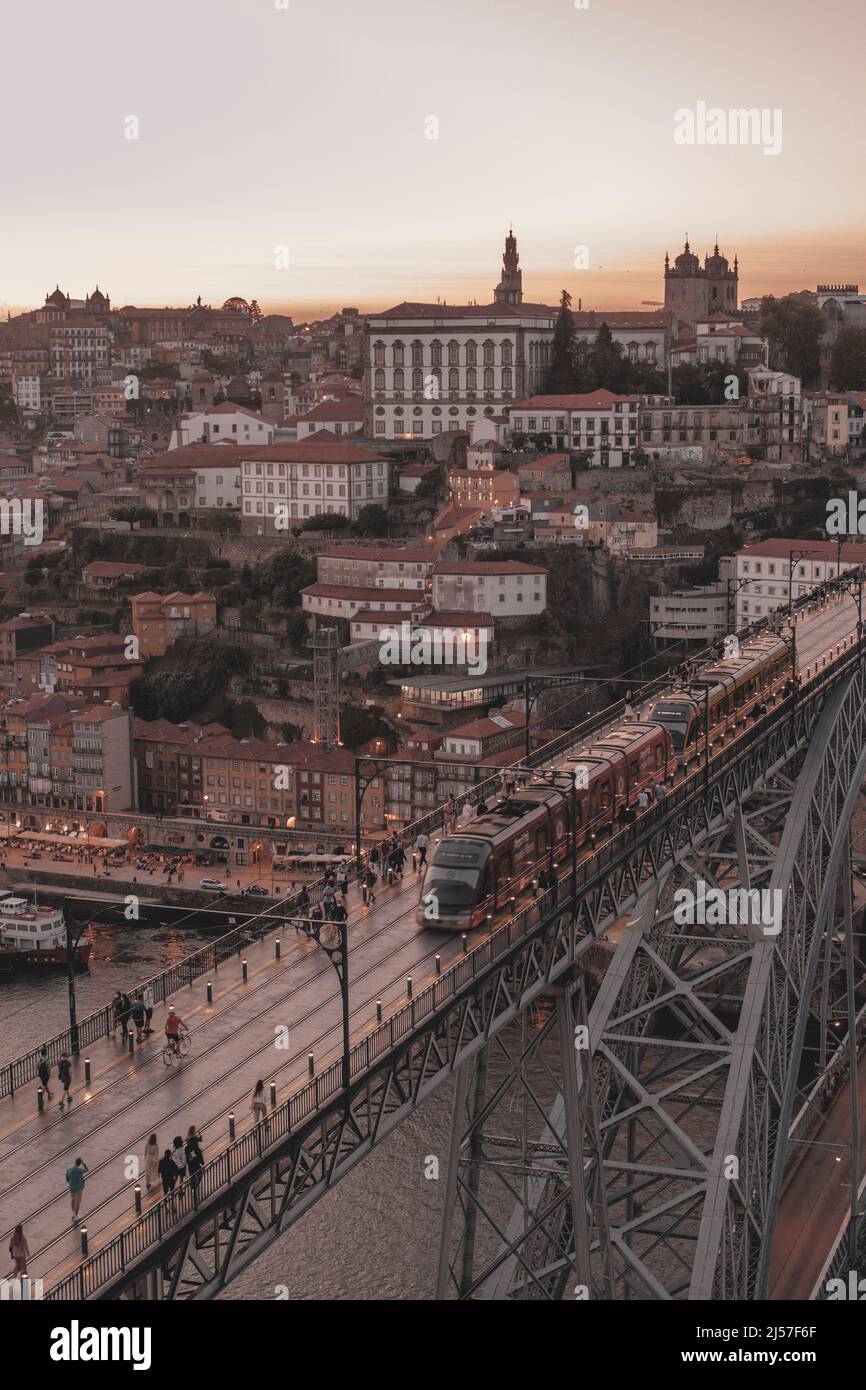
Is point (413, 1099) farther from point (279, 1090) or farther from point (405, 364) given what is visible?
point (405, 364)

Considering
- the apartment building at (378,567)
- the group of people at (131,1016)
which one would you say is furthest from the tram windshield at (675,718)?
the apartment building at (378,567)

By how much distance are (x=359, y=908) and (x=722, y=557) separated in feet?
122

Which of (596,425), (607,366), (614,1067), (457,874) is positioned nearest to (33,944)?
(596,425)

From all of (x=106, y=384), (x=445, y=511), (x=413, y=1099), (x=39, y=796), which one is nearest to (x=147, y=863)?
(x=39, y=796)

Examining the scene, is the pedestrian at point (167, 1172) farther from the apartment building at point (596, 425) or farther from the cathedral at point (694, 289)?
the cathedral at point (694, 289)

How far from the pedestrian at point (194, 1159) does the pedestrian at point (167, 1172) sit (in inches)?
3.1

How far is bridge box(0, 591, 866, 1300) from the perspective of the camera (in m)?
8.59

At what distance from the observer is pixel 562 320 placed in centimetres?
5950

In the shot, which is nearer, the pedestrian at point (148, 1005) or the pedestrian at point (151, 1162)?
the pedestrian at point (151, 1162)

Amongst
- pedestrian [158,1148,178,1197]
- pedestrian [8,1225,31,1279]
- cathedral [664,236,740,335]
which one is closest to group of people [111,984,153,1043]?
pedestrian [158,1148,178,1197]

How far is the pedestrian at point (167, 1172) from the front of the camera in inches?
321

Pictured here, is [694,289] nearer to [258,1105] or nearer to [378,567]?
[378,567]

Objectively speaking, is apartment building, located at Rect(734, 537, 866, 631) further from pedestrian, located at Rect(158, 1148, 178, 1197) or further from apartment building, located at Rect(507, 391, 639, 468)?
pedestrian, located at Rect(158, 1148, 178, 1197)

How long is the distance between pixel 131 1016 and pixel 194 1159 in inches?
86.8
